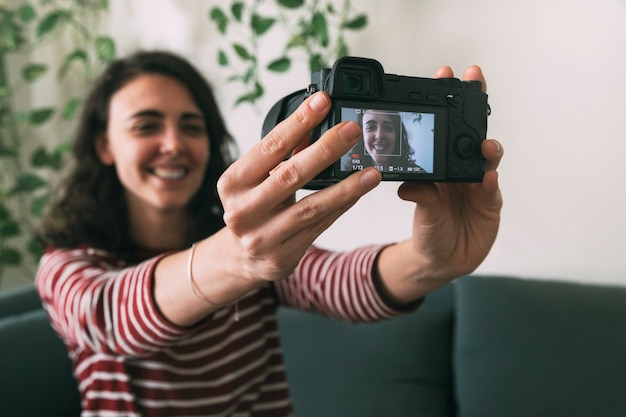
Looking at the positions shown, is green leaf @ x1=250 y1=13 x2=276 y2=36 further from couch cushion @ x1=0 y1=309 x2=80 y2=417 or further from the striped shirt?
couch cushion @ x1=0 y1=309 x2=80 y2=417

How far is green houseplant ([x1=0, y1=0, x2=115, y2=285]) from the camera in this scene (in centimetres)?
178

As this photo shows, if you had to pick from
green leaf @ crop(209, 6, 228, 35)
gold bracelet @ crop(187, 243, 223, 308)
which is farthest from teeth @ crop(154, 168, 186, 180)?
green leaf @ crop(209, 6, 228, 35)

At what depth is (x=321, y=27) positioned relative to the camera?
4.22 feet

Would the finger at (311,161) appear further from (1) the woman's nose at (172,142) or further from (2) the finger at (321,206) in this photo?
(1) the woman's nose at (172,142)

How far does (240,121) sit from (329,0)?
372 mm

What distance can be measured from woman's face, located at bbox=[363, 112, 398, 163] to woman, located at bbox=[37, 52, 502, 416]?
0.04 meters

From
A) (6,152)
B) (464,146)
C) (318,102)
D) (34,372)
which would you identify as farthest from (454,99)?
(6,152)

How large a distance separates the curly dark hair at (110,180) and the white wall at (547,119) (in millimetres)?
323

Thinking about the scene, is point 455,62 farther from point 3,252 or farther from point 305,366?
point 3,252

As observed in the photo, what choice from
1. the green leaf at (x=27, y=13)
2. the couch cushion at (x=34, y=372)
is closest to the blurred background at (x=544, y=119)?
the couch cushion at (x=34, y=372)

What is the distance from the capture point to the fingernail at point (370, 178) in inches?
18.8

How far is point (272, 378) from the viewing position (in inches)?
36.8

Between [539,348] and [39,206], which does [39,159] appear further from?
[539,348]

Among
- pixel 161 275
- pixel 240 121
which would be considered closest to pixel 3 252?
pixel 240 121
